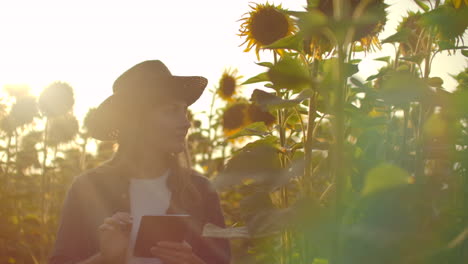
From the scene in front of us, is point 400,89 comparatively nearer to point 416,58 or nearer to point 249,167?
point 249,167

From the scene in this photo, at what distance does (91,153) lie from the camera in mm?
8336

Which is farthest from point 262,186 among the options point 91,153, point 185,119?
point 91,153

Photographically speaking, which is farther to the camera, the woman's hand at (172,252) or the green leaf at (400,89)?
the woman's hand at (172,252)

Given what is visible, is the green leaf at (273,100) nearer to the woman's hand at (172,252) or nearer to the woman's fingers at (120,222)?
the woman's hand at (172,252)

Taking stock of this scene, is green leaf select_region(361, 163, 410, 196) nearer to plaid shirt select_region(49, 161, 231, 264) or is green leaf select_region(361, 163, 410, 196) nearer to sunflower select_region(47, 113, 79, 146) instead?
plaid shirt select_region(49, 161, 231, 264)

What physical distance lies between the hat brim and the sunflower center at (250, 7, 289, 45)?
53cm

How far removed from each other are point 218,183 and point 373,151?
1.22 feet

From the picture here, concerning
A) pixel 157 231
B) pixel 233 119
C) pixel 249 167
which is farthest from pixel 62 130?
pixel 249 167

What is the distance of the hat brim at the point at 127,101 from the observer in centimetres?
238

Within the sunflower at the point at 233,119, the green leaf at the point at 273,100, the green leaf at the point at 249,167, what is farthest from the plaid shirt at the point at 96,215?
the sunflower at the point at 233,119

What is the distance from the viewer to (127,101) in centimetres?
249

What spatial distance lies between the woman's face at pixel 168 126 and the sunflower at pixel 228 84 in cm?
283

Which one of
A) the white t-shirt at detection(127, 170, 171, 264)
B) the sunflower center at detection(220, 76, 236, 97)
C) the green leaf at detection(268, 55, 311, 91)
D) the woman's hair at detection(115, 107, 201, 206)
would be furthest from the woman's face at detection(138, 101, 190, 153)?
the sunflower center at detection(220, 76, 236, 97)

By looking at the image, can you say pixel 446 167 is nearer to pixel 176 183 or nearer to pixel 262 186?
pixel 262 186
